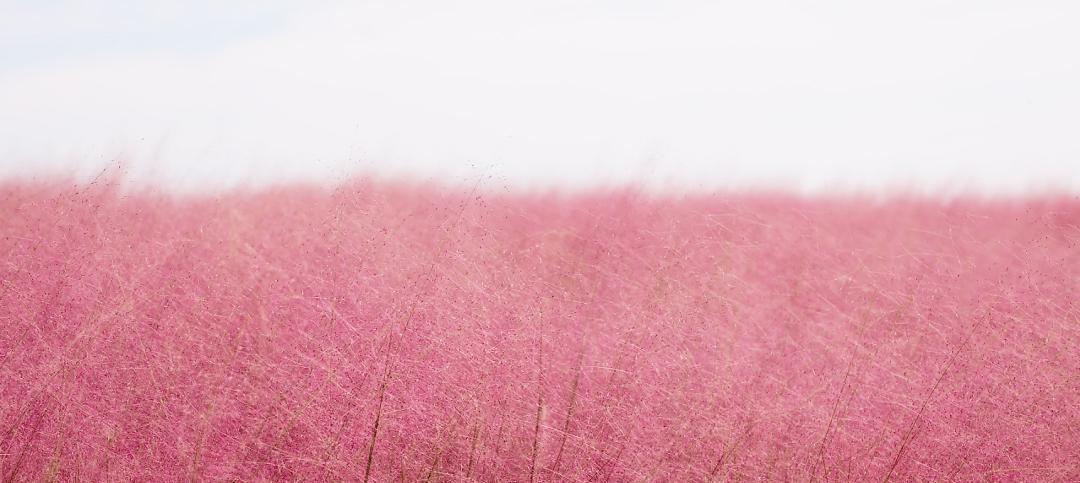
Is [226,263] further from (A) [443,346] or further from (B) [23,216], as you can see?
(A) [443,346]

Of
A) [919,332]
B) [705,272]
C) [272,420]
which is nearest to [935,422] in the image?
[919,332]

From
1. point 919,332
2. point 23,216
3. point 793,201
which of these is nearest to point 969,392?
point 919,332

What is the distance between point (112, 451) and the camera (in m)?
2.34

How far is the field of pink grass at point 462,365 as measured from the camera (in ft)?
7.73

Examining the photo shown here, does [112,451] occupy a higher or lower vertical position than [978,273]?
lower

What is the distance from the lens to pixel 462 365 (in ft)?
8.10

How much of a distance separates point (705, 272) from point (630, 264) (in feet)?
1.47

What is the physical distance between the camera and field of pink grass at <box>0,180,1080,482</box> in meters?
2.36

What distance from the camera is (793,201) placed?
237 inches

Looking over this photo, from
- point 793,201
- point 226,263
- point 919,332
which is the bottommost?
point 793,201

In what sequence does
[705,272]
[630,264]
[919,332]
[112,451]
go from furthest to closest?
[630,264], [705,272], [919,332], [112,451]

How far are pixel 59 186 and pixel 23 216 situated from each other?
1.44ft

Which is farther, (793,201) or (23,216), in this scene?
(793,201)

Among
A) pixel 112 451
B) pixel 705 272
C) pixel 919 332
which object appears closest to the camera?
pixel 112 451
